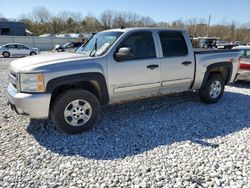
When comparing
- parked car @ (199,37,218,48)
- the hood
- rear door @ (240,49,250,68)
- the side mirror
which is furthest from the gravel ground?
parked car @ (199,37,218,48)

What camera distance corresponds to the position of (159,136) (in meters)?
4.51

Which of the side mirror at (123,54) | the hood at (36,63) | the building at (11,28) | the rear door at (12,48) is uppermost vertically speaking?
the building at (11,28)

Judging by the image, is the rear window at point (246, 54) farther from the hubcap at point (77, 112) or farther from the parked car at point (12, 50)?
the parked car at point (12, 50)

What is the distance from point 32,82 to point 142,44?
2.32 meters

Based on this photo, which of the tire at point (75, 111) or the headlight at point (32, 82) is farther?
the tire at point (75, 111)

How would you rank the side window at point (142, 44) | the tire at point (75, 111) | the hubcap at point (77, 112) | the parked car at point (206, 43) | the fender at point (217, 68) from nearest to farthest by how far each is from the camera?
the tire at point (75, 111) < the hubcap at point (77, 112) < the side window at point (142, 44) < the fender at point (217, 68) < the parked car at point (206, 43)

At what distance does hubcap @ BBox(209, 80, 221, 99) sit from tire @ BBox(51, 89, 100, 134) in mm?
3352

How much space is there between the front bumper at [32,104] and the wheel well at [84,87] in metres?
0.26

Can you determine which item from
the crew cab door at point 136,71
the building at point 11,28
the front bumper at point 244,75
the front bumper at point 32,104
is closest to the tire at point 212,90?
the crew cab door at point 136,71

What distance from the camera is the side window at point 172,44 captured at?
17.8 ft

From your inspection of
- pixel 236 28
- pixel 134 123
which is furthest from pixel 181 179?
pixel 236 28

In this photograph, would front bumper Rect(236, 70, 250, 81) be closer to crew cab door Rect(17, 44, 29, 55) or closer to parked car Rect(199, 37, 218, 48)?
parked car Rect(199, 37, 218, 48)

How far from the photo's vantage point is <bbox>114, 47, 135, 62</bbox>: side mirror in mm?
4488

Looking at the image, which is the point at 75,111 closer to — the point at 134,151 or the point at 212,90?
the point at 134,151
